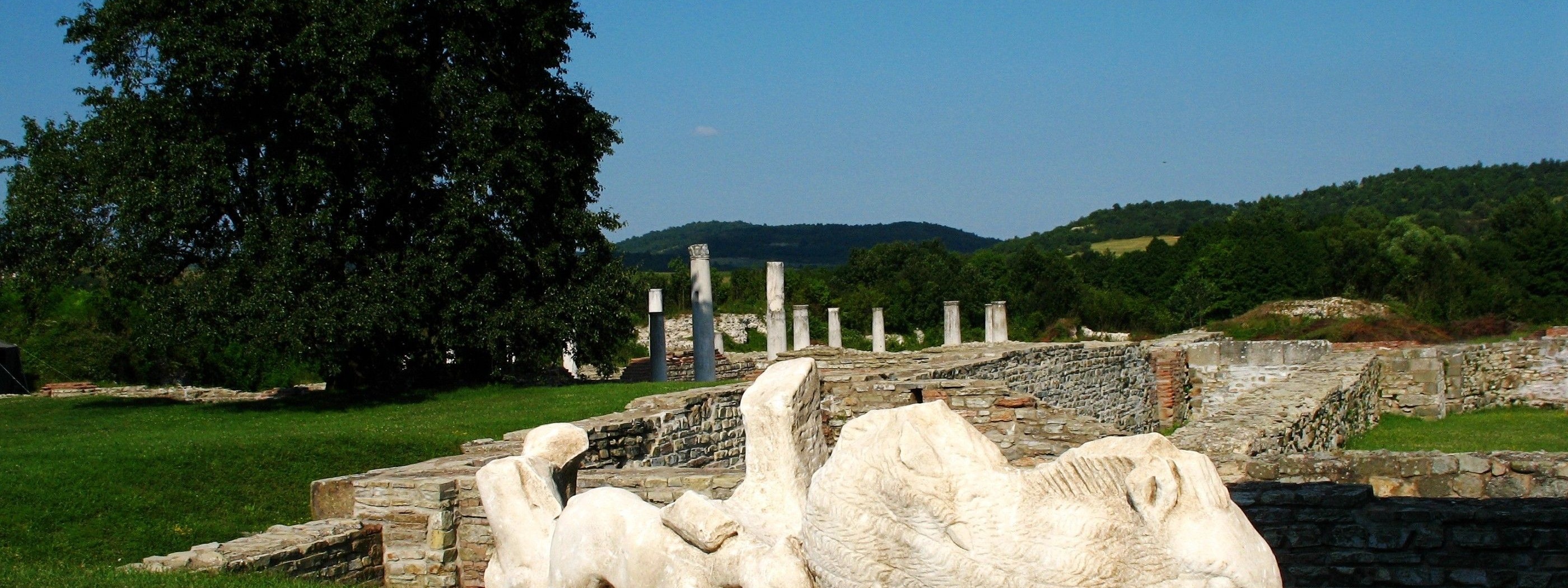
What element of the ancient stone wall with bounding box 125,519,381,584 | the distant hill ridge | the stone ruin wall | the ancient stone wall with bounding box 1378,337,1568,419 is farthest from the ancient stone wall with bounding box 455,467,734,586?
the distant hill ridge

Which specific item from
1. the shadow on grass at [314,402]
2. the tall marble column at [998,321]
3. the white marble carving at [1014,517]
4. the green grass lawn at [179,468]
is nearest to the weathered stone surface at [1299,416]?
the white marble carving at [1014,517]

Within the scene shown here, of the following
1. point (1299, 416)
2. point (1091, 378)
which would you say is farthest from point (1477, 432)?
point (1091, 378)

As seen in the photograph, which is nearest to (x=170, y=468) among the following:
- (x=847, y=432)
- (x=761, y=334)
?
(x=847, y=432)

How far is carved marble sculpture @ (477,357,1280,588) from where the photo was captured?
223cm

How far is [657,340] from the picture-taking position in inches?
990

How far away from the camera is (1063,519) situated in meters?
2.30

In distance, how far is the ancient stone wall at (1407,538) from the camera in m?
5.44

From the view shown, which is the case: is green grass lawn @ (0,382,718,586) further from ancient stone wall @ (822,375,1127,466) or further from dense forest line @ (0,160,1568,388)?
dense forest line @ (0,160,1568,388)

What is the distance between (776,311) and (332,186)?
14.5 metres

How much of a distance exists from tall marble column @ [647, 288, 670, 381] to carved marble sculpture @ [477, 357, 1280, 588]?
21.0 meters

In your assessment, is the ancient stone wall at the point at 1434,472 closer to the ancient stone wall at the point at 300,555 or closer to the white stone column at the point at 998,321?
the ancient stone wall at the point at 300,555

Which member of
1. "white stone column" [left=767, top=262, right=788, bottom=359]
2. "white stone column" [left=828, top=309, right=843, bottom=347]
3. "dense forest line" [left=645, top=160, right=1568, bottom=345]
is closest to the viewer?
"white stone column" [left=767, top=262, right=788, bottom=359]

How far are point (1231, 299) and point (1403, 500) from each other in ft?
167

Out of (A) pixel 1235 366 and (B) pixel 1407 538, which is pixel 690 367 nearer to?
(A) pixel 1235 366
